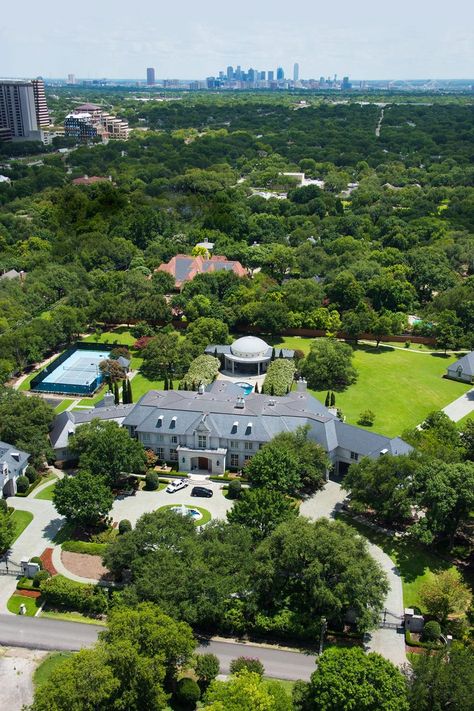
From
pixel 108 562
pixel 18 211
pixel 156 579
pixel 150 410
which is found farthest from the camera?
pixel 18 211

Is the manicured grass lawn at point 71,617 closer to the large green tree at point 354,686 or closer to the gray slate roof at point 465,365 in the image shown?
the large green tree at point 354,686

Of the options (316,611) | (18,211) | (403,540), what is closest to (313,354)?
(403,540)

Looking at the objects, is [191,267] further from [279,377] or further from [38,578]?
[38,578]

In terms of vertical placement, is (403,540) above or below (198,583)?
→ below

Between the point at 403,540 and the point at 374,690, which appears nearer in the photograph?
the point at 374,690

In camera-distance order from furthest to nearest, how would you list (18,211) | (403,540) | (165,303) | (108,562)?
(18,211), (165,303), (403,540), (108,562)

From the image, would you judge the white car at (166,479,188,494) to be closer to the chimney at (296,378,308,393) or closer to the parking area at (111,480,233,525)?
the parking area at (111,480,233,525)

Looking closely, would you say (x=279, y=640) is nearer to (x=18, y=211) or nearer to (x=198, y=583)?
(x=198, y=583)
